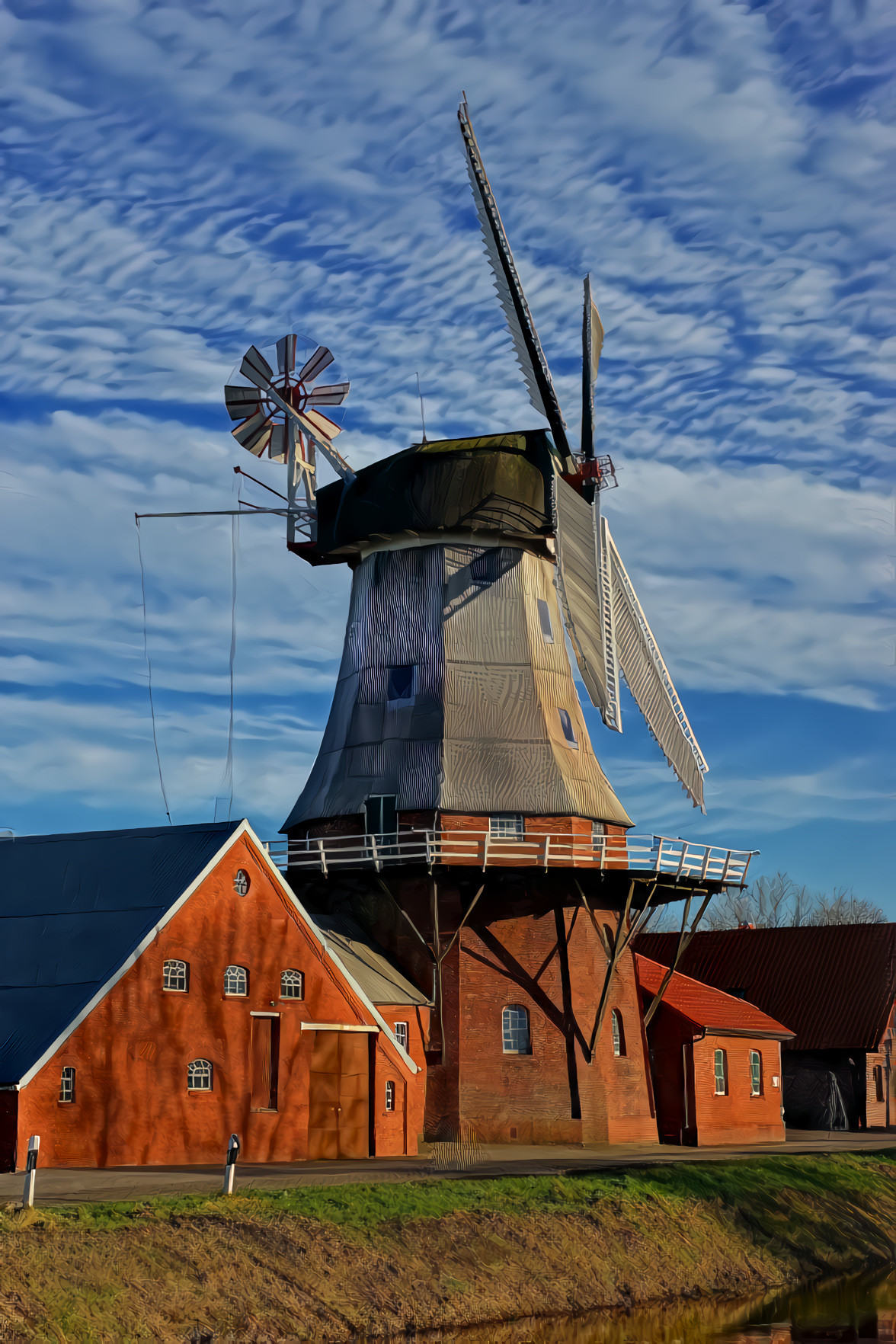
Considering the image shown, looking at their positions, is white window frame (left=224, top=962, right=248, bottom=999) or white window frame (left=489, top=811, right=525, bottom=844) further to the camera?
white window frame (left=489, top=811, right=525, bottom=844)

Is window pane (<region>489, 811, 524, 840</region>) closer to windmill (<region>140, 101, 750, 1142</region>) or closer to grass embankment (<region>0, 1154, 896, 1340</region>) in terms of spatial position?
windmill (<region>140, 101, 750, 1142</region>)

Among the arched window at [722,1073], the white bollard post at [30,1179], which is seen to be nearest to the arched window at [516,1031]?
the arched window at [722,1073]

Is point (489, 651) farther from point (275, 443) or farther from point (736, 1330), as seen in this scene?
point (736, 1330)

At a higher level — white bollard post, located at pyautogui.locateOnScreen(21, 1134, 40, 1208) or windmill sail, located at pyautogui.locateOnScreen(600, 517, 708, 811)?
windmill sail, located at pyautogui.locateOnScreen(600, 517, 708, 811)

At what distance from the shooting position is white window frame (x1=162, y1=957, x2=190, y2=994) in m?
26.8

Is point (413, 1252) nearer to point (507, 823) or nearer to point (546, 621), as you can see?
point (507, 823)

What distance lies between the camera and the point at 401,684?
36031 millimetres

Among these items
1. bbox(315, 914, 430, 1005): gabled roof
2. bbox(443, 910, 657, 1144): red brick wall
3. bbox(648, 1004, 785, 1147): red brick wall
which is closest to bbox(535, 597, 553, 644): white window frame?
bbox(443, 910, 657, 1144): red brick wall

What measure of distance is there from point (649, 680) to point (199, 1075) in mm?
15715

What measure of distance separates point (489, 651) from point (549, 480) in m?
4.50

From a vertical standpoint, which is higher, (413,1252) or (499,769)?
(499,769)

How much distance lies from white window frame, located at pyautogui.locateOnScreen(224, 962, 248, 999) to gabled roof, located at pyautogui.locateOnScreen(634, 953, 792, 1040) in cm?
1361

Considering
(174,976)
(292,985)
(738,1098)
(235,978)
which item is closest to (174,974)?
(174,976)

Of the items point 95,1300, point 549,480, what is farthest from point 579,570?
point 95,1300
